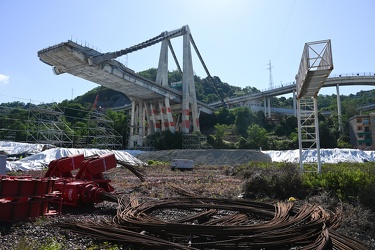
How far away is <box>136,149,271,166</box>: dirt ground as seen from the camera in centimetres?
3459

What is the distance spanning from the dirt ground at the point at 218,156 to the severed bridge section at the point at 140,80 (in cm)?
1263

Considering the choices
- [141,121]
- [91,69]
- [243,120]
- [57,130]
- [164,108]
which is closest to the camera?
[91,69]

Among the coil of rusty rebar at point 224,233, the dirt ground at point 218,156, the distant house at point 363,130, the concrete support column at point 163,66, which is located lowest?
the coil of rusty rebar at point 224,233

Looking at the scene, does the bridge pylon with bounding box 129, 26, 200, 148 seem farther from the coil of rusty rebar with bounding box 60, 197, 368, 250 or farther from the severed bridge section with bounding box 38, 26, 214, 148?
the coil of rusty rebar with bounding box 60, 197, 368, 250

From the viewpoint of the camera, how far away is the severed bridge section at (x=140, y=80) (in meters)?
35.3

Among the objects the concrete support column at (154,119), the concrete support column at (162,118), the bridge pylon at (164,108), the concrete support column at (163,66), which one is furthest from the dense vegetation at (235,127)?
the concrete support column at (163,66)

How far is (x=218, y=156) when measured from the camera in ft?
120

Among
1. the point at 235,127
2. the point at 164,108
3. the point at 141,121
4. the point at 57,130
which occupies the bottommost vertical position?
the point at 57,130

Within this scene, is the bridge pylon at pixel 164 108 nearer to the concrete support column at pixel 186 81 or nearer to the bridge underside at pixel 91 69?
the concrete support column at pixel 186 81

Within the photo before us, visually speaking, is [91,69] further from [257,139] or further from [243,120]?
[243,120]

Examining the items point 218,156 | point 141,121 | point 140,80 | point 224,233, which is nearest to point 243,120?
point 141,121

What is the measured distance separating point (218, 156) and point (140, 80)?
1876 cm

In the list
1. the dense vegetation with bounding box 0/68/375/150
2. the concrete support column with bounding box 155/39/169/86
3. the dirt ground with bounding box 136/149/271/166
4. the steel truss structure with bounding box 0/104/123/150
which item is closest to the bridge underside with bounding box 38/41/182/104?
the steel truss structure with bounding box 0/104/123/150

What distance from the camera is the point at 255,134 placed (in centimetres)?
5075
